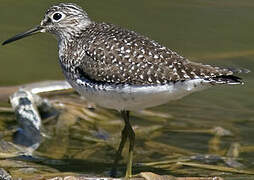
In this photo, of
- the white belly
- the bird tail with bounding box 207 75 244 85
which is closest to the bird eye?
the white belly

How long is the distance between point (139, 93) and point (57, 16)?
1.90m

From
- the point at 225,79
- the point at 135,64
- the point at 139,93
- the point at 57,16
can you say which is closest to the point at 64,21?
the point at 57,16

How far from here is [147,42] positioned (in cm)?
914

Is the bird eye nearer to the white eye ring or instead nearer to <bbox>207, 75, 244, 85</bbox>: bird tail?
the white eye ring

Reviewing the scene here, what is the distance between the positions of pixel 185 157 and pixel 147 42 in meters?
1.61

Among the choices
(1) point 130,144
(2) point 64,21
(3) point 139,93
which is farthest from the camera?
(2) point 64,21

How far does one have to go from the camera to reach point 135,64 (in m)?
8.80

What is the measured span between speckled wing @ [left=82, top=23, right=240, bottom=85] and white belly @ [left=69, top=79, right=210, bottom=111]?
7 centimetres

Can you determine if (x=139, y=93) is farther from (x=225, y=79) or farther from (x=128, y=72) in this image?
(x=225, y=79)

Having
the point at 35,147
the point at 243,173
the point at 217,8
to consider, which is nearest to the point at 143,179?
→ the point at 243,173

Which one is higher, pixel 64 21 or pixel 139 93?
pixel 64 21

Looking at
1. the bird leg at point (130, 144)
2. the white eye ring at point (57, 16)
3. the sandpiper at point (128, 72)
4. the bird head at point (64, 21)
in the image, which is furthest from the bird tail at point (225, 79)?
the white eye ring at point (57, 16)

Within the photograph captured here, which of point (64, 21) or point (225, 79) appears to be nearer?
point (225, 79)

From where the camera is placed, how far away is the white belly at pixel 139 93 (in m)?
8.62
